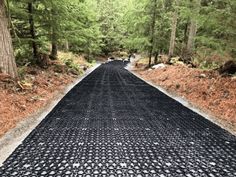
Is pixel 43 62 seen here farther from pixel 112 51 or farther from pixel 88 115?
pixel 112 51

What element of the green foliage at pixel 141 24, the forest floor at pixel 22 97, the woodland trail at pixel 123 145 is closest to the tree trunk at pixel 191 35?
the green foliage at pixel 141 24

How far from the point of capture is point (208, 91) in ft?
29.3

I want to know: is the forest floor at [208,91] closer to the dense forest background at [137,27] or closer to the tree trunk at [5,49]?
the dense forest background at [137,27]

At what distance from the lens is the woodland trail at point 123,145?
369 centimetres

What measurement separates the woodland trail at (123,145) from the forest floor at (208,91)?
0.67m

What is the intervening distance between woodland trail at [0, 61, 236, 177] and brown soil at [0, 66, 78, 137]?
0.64 m

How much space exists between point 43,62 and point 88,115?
7842 mm

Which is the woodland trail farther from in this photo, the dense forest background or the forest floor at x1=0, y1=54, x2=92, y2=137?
the dense forest background

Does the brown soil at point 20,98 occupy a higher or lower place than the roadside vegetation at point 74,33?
lower

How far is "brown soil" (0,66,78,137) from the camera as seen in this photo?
5922mm

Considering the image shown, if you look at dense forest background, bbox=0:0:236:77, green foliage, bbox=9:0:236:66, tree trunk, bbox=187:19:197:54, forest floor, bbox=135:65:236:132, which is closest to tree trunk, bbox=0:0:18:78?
dense forest background, bbox=0:0:236:77

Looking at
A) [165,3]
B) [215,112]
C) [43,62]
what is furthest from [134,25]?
[215,112]

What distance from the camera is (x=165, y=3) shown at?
1969 centimetres

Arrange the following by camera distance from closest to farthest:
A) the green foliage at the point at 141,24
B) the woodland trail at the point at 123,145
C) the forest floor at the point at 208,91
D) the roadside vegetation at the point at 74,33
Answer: the woodland trail at the point at 123,145 < the forest floor at the point at 208,91 < the roadside vegetation at the point at 74,33 < the green foliage at the point at 141,24
